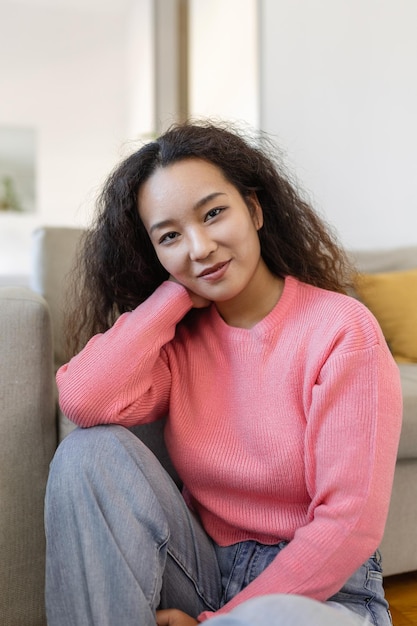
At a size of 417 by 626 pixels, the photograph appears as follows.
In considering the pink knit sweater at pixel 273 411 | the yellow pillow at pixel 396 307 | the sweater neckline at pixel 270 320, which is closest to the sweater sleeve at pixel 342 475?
the pink knit sweater at pixel 273 411

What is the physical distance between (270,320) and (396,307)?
948 mm

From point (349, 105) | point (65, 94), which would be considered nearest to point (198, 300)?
point (349, 105)

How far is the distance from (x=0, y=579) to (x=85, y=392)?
408 mm

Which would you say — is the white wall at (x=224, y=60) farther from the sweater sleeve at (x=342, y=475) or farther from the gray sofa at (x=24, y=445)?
the sweater sleeve at (x=342, y=475)

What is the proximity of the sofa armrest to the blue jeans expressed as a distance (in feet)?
0.79

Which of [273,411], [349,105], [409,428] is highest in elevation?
[349,105]

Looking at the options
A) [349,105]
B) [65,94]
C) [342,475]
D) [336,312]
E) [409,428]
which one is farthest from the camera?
[65,94]

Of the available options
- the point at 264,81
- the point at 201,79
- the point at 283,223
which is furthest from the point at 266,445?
the point at 201,79

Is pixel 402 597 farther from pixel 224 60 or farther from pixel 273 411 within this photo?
pixel 224 60

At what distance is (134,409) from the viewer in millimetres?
993

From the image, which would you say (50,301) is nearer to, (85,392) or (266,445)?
(85,392)

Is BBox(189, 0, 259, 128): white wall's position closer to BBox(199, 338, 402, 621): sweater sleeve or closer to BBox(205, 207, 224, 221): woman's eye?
BBox(205, 207, 224, 221): woman's eye

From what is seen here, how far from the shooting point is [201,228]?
96 centimetres

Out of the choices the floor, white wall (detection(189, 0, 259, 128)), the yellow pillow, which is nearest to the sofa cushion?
the floor
